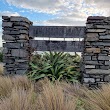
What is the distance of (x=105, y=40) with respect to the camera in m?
7.98

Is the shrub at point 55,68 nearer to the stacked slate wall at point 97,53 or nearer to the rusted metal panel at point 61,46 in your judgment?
the rusted metal panel at point 61,46

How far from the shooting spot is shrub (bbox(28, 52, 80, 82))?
316 inches

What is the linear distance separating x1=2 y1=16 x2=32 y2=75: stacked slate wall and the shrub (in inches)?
16.0

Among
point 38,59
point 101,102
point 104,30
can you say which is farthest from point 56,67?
point 101,102

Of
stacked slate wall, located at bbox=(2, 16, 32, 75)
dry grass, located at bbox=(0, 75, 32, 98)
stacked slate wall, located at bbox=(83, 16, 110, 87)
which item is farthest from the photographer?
stacked slate wall, located at bbox=(2, 16, 32, 75)

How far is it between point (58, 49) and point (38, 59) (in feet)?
3.77

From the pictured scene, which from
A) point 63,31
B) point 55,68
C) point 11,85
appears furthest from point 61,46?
point 11,85

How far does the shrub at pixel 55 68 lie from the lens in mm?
8023

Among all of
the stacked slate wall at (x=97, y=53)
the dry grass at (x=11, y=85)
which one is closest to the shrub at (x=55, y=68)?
the stacked slate wall at (x=97, y=53)

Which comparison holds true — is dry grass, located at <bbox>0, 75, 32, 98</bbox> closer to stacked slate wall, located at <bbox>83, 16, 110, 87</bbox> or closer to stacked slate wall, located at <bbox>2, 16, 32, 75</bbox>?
stacked slate wall, located at <bbox>2, 16, 32, 75</bbox>

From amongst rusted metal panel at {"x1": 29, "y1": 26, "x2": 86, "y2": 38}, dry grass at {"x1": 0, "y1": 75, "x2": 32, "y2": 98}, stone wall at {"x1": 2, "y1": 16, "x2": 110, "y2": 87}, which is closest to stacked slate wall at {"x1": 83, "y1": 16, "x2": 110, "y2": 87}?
stone wall at {"x1": 2, "y1": 16, "x2": 110, "y2": 87}

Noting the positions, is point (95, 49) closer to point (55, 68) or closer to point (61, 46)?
point (61, 46)

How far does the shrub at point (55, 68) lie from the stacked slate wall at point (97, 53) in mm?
540

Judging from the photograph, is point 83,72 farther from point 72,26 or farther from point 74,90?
point 74,90
